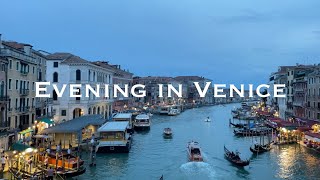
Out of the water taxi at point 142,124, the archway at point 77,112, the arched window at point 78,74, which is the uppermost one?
the arched window at point 78,74

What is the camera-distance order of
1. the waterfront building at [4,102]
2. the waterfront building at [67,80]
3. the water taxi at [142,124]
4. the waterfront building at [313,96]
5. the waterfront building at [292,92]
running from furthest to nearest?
the water taxi at [142,124], the waterfront building at [292,92], the waterfront building at [67,80], the waterfront building at [313,96], the waterfront building at [4,102]

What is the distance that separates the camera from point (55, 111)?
4266cm

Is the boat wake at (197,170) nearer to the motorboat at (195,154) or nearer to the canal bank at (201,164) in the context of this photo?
the canal bank at (201,164)

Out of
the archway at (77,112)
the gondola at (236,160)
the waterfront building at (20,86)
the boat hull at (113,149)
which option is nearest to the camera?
the gondola at (236,160)

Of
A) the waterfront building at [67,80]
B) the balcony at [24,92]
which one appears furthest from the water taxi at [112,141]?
the waterfront building at [67,80]

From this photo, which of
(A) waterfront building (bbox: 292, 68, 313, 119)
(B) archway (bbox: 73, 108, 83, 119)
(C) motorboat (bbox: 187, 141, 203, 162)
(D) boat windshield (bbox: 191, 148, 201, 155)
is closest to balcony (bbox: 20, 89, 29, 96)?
(C) motorboat (bbox: 187, 141, 203, 162)

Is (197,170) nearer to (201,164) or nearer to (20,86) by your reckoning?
(201,164)

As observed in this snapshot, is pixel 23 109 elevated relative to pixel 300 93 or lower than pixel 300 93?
lower

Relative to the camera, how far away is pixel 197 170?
24.9 metres

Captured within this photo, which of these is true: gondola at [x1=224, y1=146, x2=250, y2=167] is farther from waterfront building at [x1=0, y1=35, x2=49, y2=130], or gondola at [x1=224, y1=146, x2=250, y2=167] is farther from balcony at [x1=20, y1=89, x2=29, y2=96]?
balcony at [x1=20, y1=89, x2=29, y2=96]

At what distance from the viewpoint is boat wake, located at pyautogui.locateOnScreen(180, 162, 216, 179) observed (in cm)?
2353

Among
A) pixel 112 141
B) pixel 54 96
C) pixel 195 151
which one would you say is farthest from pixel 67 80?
pixel 195 151

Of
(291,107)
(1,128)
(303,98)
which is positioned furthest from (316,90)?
(1,128)

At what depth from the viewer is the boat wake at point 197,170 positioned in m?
23.5
